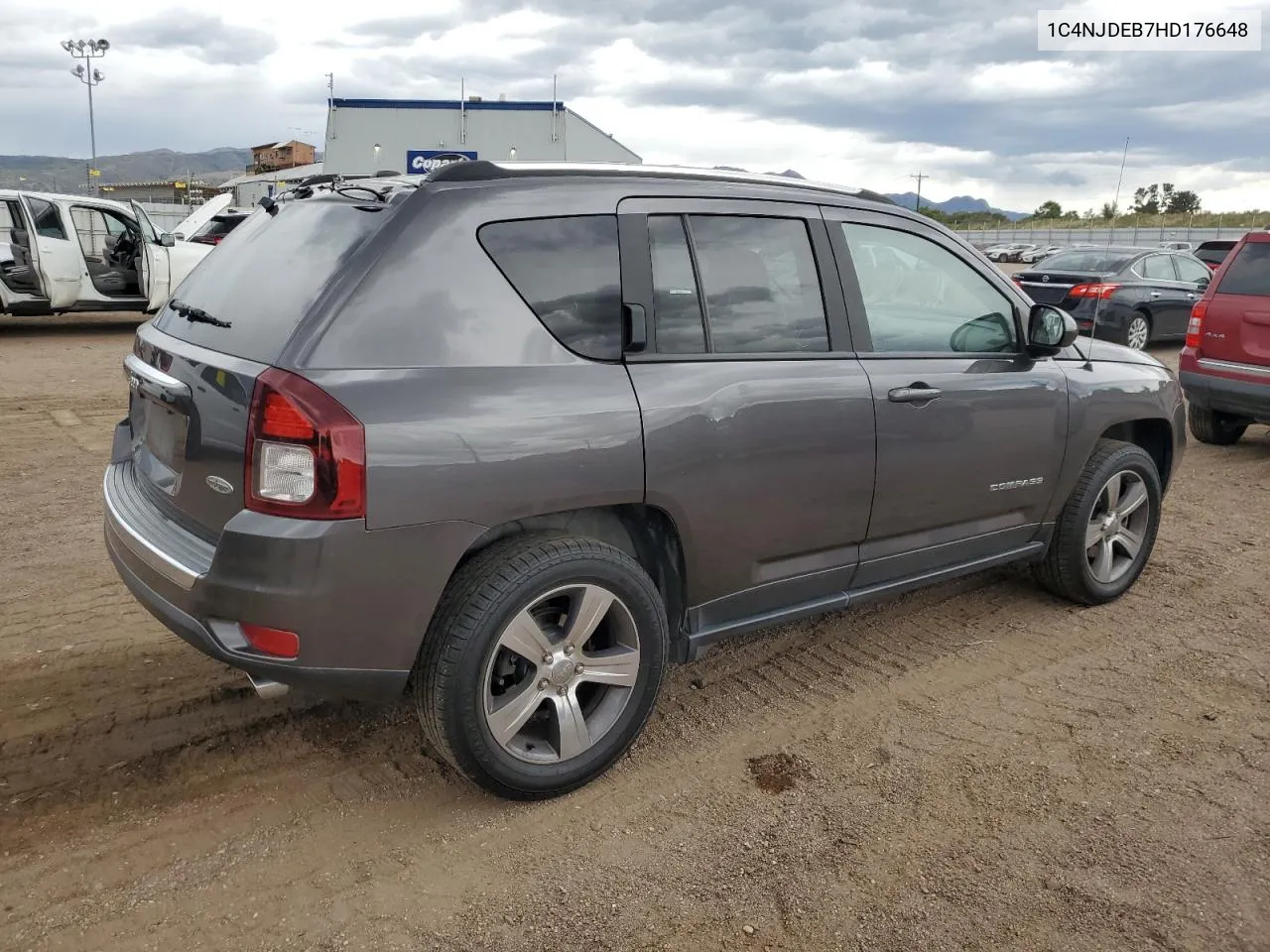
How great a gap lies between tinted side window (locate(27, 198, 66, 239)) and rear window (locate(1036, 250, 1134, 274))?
13292 millimetres

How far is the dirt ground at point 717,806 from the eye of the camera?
Answer: 2.52m

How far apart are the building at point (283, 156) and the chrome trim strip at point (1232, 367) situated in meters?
52.2

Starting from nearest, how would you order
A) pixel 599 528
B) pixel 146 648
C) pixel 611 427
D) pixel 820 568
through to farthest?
pixel 611 427 → pixel 599 528 → pixel 820 568 → pixel 146 648

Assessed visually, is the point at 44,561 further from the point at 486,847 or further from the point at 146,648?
the point at 486,847

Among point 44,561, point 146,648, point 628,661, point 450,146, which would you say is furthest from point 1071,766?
point 450,146

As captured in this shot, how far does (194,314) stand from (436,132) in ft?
78.0

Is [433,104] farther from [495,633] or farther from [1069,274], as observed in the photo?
[495,633]

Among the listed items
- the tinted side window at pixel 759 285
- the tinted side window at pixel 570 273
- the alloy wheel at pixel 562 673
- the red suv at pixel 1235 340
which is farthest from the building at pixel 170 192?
the alloy wheel at pixel 562 673

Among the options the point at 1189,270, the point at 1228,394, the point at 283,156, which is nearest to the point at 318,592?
the point at 1228,394

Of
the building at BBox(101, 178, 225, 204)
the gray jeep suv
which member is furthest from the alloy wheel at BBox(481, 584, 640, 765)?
the building at BBox(101, 178, 225, 204)

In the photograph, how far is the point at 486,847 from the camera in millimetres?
2807

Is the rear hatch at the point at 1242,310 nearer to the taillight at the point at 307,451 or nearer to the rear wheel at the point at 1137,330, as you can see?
the rear wheel at the point at 1137,330

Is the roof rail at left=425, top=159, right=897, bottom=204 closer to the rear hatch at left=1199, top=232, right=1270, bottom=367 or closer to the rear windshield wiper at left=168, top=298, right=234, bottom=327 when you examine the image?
the rear windshield wiper at left=168, top=298, right=234, bottom=327

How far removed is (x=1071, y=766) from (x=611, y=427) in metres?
1.90
